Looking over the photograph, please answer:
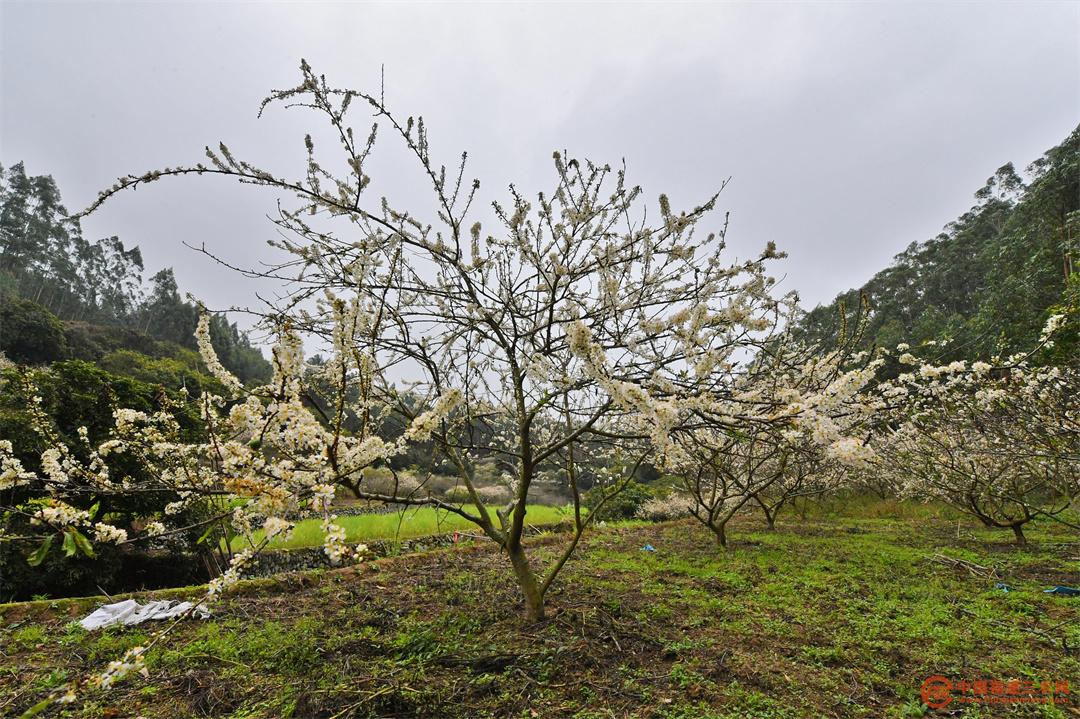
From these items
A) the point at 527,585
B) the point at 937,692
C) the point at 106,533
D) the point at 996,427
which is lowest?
the point at 937,692

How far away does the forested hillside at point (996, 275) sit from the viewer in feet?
42.4

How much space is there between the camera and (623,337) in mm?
2916

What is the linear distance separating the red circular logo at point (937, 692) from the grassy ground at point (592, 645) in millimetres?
49

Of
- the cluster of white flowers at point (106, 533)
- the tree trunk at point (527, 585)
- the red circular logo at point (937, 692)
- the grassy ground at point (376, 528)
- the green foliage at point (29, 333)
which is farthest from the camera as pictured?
the green foliage at point (29, 333)

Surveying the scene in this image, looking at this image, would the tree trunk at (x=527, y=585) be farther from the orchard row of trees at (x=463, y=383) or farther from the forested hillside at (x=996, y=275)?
the forested hillside at (x=996, y=275)

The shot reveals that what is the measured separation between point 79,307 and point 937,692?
167ft

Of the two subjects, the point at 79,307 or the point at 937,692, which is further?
the point at 79,307

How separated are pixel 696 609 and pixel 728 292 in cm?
296

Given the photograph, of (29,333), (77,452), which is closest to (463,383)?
(77,452)

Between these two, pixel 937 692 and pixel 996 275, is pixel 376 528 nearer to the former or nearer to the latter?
pixel 937 692

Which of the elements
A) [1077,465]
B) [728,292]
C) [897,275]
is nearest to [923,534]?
[1077,465]

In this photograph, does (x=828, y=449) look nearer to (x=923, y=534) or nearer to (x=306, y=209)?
(x=306, y=209)

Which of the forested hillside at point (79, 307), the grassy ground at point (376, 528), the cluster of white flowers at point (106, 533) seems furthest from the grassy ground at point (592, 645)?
the forested hillside at point (79, 307)

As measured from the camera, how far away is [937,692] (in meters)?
2.70
